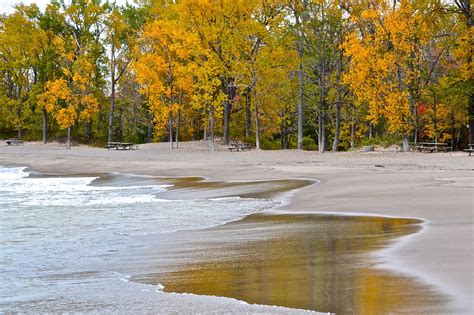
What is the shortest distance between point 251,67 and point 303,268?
34981mm

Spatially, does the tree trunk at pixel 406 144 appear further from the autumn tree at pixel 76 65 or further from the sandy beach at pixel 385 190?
the autumn tree at pixel 76 65

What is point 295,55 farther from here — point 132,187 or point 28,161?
point 132,187

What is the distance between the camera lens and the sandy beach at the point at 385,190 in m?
6.86

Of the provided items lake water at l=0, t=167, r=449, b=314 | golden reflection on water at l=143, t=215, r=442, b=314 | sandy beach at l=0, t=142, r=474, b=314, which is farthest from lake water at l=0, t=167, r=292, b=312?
sandy beach at l=0, t=142, r=474, b=314

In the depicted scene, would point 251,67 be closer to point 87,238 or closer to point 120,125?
point 120,125

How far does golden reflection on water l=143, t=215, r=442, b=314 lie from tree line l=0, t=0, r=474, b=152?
25.6 metres

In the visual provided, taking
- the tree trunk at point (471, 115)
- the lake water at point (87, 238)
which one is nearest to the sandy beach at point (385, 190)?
the lake water at point (87, 238)

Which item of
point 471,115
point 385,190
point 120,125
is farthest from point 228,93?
point 385,190

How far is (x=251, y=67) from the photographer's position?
4147 cm

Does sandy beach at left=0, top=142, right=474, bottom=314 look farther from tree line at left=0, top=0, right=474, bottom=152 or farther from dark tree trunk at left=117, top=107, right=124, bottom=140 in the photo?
dark tree trunk at left=117, top=107, right=124, bottom=140

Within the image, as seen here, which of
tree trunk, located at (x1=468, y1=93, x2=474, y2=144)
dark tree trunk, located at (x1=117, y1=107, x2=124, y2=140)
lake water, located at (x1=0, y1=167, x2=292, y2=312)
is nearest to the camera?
lake water, located at (x1=0, y1=167, x2=292, y2=312)

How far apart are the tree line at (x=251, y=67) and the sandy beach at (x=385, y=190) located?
4814mm

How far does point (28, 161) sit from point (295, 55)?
61.9 feet

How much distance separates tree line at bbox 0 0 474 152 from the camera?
35156 mm
